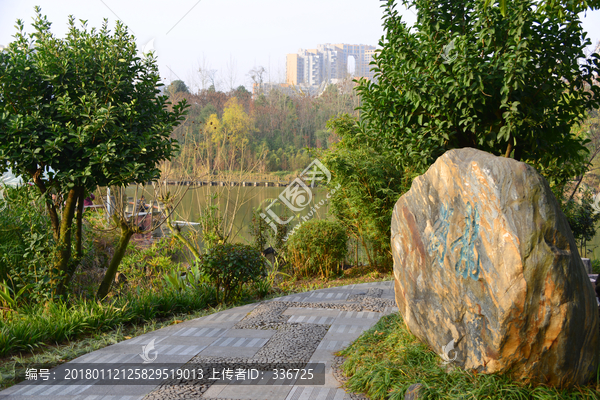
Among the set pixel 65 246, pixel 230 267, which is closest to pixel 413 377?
pixel 230 267

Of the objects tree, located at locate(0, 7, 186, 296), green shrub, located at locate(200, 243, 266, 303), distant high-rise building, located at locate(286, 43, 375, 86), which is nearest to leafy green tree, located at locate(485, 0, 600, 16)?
tree, located at locate(0, 7, 186, 296)

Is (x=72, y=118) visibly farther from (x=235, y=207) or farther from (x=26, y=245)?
(x=235, y=207)

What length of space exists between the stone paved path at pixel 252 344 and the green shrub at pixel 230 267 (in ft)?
1.00

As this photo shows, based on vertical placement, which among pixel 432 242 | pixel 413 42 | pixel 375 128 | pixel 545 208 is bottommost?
pixel 432 242

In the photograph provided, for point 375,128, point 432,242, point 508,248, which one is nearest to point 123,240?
point 375,128

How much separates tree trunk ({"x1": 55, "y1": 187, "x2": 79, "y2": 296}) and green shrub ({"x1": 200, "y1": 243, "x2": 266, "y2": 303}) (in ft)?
4.01

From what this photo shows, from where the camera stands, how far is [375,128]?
10.7 feet

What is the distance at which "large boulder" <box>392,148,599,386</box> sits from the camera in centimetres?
189

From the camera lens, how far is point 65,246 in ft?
11.8

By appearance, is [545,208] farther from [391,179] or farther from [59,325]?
[391,179]

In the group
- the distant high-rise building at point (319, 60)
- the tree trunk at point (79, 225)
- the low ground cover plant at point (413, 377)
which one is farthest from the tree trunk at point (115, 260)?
the distant high-rise building at point (319, 60)

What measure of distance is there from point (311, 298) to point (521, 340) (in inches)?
107

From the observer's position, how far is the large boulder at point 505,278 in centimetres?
189

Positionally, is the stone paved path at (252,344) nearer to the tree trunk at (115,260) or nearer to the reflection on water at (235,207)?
the tree trunk at (115,260)
